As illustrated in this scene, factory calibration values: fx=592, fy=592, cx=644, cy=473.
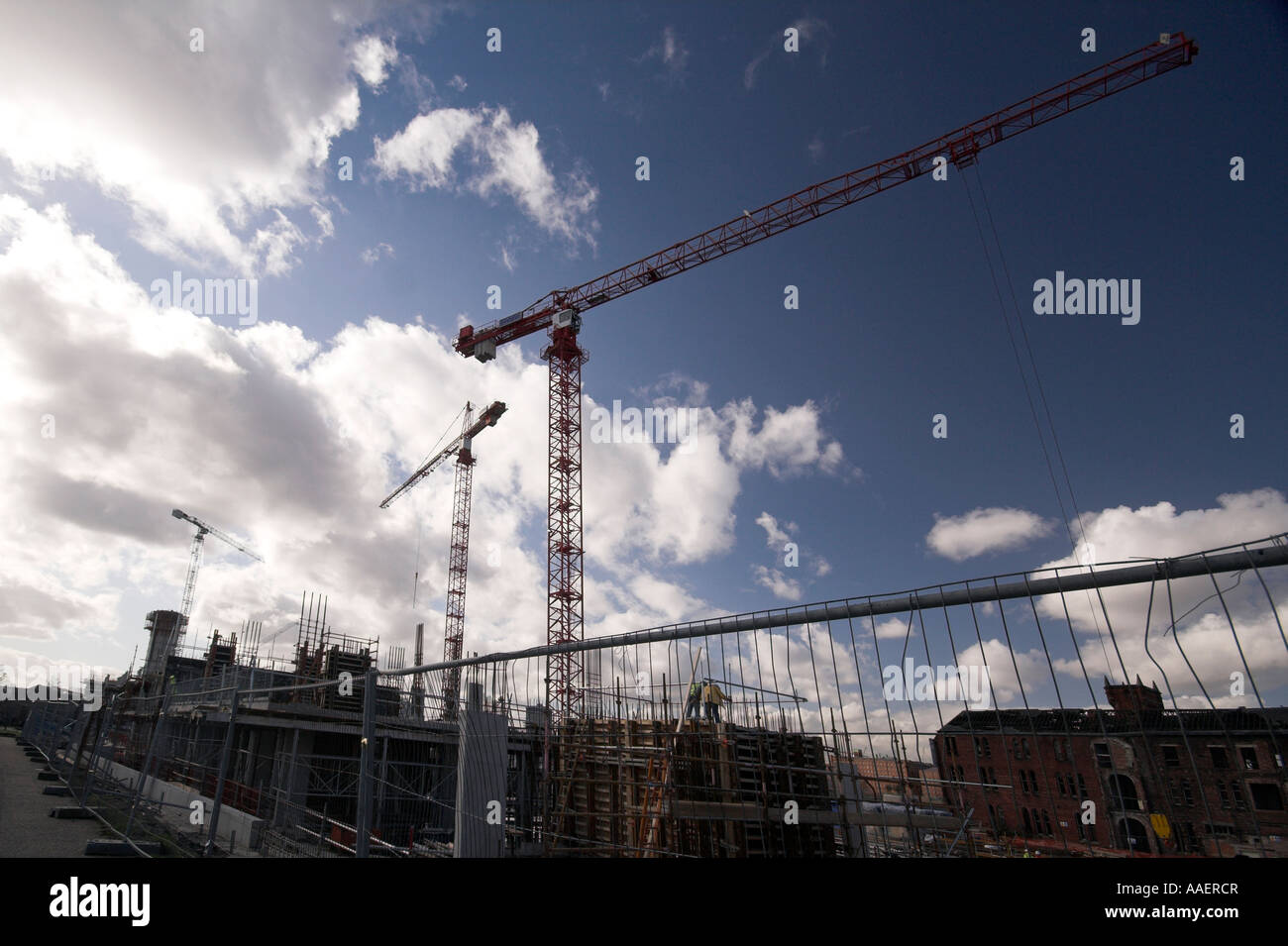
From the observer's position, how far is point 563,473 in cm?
4838

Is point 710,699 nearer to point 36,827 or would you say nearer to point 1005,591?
point 1005,591

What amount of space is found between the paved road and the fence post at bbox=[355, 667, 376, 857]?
5.20 meters

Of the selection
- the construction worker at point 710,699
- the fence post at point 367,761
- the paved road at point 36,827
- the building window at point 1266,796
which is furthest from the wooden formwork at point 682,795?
the building window at point 1266,796

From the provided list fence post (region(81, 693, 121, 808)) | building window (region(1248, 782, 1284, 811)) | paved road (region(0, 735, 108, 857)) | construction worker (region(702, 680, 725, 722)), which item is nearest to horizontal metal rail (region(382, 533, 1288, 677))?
construction worker (region(702, 680, 725, 722))

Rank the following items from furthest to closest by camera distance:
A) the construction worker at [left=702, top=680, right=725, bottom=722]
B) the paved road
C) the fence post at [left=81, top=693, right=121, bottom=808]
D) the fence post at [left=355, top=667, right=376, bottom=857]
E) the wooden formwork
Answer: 1. the fence post at [left=81, top=693, right=121, bottom=808]
2. the wooden formwork
3. the paved road
4. the construction worker at [left=702, top=680, right=725, bottom=722]
5. the fence post at [left=355, top=667, right=376, bottom=857]

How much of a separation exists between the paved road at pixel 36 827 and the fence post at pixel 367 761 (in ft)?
17.1

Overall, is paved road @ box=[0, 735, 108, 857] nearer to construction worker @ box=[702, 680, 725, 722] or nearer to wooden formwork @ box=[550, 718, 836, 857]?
wooden formwork @ box=[550, 718, 836, 857]

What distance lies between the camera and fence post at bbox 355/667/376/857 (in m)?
6.23

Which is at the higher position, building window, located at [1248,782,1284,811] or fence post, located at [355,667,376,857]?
fence post, located at [355,667,376,857]

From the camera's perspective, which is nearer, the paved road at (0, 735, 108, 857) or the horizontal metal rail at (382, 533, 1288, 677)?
the horizontal metal rail at (382, 533, 1288, 677)

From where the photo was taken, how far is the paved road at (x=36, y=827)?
8.29 meters
